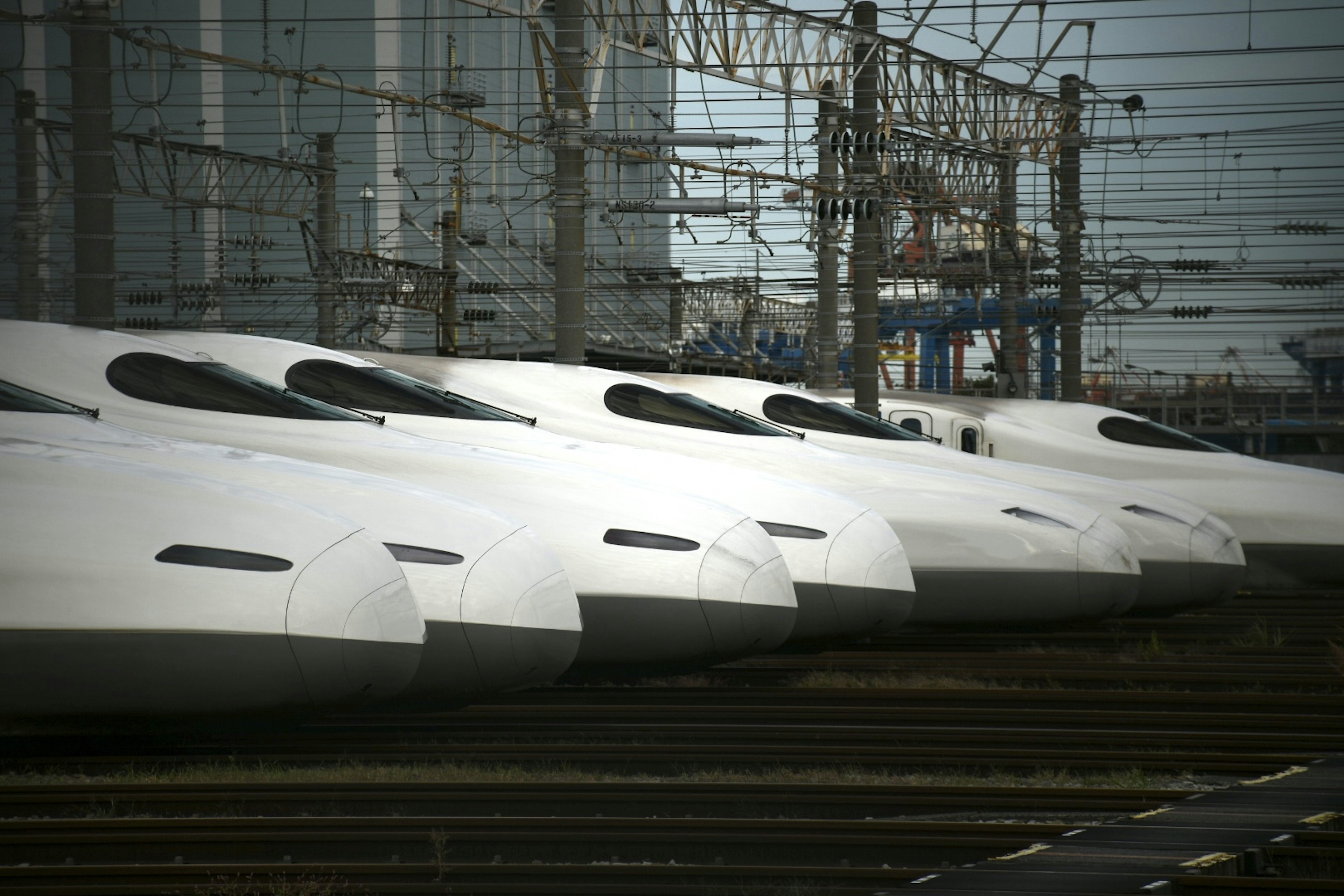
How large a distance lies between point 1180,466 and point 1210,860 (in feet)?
28.2

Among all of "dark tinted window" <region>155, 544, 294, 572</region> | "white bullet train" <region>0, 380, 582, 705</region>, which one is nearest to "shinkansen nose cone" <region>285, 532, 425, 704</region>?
"dark tinted window" <region>155, 544, 294, 572</region>

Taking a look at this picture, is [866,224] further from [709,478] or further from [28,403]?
[28,403]

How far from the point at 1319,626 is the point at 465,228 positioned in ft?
73.0

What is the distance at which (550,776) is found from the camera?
235 inches

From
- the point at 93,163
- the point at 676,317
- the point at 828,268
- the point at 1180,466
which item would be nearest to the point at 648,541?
the point at 93,163

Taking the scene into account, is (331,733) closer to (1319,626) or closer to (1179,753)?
(1179,753)

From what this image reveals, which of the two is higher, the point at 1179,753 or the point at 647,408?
the point at 647,408

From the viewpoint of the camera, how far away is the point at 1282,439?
27.9 metres

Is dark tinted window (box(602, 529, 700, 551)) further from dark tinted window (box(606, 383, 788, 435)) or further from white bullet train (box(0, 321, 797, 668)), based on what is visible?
dark tinted window (box(606, 383, 788, 435))

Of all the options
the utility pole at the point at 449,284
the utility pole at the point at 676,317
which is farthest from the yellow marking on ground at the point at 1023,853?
the utility pole at the point at 676,317

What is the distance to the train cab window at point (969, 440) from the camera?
1395cm

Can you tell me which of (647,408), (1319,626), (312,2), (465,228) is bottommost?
(1319,626)

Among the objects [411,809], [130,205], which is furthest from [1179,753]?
[130,205]

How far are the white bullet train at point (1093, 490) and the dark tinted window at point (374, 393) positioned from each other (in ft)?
7.17
